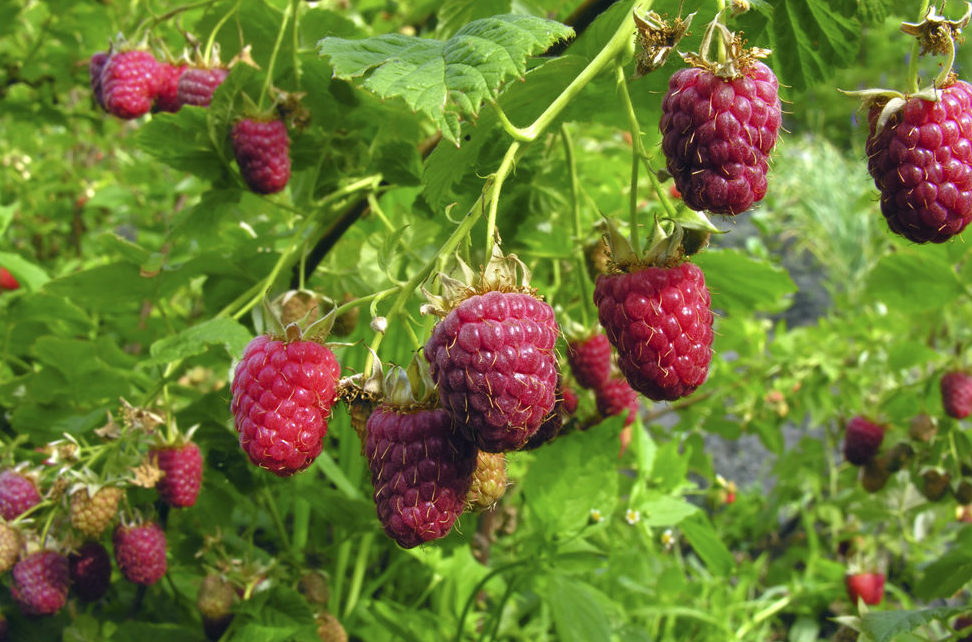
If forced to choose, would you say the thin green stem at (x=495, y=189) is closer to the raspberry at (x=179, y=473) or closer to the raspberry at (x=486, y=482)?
the raspberry at (x=486, y=482)

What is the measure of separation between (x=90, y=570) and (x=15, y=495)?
184 millimetres

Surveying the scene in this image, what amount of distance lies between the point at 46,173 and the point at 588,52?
121 inches

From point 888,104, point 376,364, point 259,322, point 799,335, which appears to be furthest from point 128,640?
point 799,335

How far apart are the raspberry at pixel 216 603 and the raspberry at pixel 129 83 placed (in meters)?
0.91

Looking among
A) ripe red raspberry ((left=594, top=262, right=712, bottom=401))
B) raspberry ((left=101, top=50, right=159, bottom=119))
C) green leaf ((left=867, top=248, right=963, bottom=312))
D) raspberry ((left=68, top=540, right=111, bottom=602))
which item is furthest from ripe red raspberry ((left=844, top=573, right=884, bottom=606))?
raspberry ((left=101, top=50, right=159, bottom=119))

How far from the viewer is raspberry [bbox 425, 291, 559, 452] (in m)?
0.72

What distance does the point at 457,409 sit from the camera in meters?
0.74

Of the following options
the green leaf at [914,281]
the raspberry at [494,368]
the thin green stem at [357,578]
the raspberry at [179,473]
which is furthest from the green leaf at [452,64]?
the green leaf at [914,281]

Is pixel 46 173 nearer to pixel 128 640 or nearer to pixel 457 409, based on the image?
pixel 128 640

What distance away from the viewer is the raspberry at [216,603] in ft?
4.76

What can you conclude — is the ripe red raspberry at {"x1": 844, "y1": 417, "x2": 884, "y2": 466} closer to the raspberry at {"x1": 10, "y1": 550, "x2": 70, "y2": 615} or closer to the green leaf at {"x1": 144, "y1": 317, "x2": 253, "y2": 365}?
the green leaf at {"x1": 144, "y1": 317, "x2": 253, "y2": 365}

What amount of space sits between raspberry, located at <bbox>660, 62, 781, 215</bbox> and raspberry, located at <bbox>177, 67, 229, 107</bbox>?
973 millimetres

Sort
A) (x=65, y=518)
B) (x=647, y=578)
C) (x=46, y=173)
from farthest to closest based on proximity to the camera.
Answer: (x=46, y=173) < (x=647, y=578) < (x=65, y=518)

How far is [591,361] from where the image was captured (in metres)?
1.40
